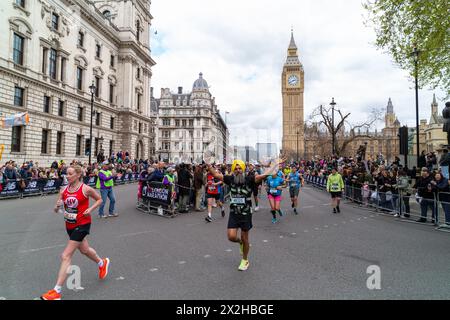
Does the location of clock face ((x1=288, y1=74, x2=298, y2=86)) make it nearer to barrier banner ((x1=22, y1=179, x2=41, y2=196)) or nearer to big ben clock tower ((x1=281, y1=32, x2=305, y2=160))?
big ben clock tower ((x1=281, y1=32, x2=305, y2=160))

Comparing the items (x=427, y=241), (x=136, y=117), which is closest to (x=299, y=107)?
(x=136, y=117)

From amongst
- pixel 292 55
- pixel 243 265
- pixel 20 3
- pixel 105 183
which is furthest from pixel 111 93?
pixel 292 55

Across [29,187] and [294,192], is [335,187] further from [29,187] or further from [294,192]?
[29,187]

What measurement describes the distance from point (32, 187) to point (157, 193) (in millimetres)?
9898

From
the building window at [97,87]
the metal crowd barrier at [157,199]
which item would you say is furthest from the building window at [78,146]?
the metal crowd barrier at [157,199]

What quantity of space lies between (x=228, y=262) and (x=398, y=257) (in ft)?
11.6

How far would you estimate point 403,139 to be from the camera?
14.4 meters

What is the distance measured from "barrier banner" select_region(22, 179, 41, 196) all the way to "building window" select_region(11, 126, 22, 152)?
476 inches

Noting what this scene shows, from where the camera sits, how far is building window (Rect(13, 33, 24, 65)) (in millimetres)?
26350

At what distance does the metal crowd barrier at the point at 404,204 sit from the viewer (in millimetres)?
9328

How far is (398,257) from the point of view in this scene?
5.89 meters

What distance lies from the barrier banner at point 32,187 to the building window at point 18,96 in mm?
13553

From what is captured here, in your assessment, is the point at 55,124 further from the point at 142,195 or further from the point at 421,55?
the point at 421,55

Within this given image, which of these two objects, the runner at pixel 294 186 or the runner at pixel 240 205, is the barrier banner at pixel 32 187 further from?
the runner at pixel 240 205
